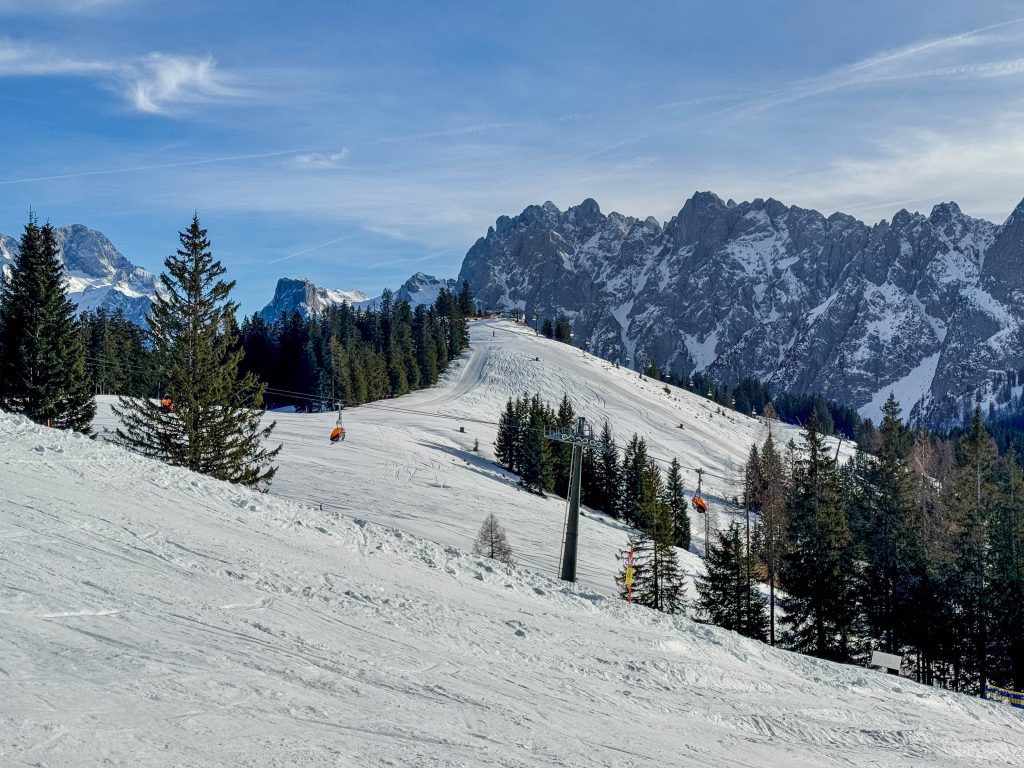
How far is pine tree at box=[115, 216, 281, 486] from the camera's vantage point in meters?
27.3

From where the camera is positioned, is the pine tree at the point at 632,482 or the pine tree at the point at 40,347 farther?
the pine tree at the point at 632,482

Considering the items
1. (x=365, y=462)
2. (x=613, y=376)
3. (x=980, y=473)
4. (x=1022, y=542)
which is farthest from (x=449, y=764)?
(x=613, y=376)

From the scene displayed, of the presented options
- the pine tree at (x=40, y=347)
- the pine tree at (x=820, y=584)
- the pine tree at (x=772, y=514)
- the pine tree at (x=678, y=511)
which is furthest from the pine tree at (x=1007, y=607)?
the pine tree at (x=40, y=347)

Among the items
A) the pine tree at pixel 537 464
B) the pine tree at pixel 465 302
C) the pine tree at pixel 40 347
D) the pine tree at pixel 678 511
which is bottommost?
the pine tree at pixel 678 511

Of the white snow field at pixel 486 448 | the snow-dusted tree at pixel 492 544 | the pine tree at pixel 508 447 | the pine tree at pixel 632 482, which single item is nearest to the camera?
the snow-dusted tree at pixel 492 544

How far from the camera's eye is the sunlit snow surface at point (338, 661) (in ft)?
22.7

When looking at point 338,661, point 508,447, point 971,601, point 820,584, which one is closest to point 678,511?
point 508,447

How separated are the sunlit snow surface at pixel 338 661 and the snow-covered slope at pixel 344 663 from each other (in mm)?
41

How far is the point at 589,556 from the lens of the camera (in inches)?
1647

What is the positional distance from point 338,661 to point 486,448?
65065 millimetres

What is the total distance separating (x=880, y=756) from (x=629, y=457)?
59.4 m

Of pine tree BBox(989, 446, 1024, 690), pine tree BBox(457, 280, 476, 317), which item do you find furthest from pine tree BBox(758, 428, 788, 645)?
pine tree BBox(457, 280, 476, 317)

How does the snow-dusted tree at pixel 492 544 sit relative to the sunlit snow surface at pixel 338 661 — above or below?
below

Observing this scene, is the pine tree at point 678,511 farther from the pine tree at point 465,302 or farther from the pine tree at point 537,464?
the pine tree at point 465,302
